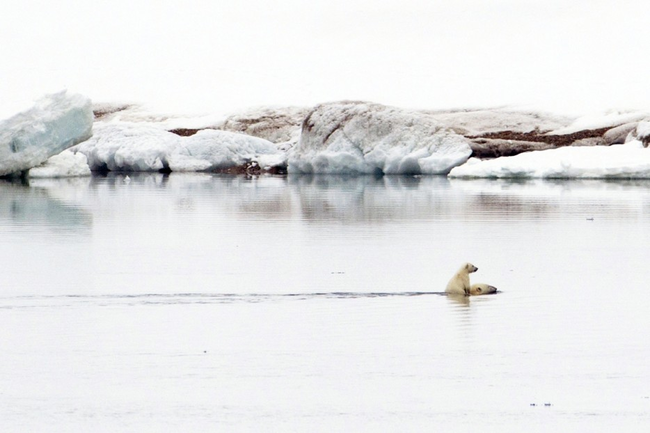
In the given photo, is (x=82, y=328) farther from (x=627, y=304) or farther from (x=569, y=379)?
(x=627, y=304)

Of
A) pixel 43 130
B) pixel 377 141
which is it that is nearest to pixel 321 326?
pixel 43 130

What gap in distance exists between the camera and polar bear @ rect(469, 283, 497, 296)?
30.2 feet

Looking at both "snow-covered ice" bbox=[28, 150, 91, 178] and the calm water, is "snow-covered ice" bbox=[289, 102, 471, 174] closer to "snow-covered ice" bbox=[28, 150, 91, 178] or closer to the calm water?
"snow-covered ice" bbox=[28, 150, 91, 178]

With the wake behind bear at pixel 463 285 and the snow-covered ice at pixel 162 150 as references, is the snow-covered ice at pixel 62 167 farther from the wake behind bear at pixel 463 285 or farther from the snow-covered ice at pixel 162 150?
the wake behind bear at pixel 463 285

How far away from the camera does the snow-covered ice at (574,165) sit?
96.0ft

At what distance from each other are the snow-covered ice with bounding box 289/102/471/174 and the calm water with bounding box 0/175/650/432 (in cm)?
1682

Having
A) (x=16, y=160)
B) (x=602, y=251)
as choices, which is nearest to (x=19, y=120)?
(x=16, y=160)

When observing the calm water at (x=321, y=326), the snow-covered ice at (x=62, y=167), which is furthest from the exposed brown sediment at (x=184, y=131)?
the calm water at (x=321, y=326)

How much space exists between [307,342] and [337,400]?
1.41 meters

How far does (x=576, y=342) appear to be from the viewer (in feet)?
23.6

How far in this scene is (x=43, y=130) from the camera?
27.7 m

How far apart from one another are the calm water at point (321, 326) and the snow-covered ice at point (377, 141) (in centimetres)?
1682

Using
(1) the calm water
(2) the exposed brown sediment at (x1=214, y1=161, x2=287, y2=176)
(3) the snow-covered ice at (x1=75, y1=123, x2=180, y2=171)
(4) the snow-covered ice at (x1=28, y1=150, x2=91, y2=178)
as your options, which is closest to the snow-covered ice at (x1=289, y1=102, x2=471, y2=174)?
(2) the exposed brown sediment at (x1=214, y1=161, x2=287, y2=176)

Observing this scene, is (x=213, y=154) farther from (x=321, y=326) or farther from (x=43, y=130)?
(x=321, y=326)
